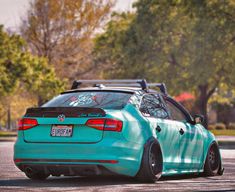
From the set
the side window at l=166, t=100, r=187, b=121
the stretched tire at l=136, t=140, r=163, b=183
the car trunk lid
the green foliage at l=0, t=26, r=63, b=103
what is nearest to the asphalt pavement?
the stretched tire at l=136, t=140, r=163, b=183

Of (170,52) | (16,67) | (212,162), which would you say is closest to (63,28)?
(170,52)

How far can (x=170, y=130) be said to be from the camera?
12836 mm

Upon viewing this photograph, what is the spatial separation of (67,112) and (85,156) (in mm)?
701

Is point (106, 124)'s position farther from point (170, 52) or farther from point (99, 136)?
point (170, 52)

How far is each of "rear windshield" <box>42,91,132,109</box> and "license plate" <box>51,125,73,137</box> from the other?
54 centimetres

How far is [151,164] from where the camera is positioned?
1198 centimetres

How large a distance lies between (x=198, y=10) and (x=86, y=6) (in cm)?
2006

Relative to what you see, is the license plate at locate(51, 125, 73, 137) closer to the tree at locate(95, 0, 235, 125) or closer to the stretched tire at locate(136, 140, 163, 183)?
the stretched tire at locate(136, 140, 163, 183)

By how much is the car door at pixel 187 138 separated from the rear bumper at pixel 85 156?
1558 millimetres

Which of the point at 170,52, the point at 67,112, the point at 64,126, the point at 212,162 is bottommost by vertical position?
the point at 212,162

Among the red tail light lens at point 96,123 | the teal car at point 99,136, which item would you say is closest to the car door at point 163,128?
the teal car at point 99,136

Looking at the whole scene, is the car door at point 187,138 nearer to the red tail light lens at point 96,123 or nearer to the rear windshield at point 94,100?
the rear windshield at point 94,100

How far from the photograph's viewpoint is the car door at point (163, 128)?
1241 cm

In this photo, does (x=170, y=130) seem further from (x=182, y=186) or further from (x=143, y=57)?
(x=143, y=57)
